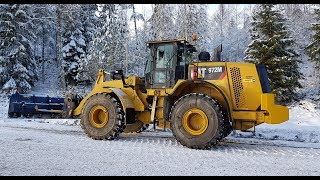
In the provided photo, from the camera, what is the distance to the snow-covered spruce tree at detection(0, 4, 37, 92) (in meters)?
25.9

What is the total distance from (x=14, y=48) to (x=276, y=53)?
18486 mm

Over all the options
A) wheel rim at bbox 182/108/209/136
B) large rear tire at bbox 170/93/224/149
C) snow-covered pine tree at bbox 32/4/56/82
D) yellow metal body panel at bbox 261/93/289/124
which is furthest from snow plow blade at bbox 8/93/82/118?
snow-covered pine tree at bbox 32/4/56/82

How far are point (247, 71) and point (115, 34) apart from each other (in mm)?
18730

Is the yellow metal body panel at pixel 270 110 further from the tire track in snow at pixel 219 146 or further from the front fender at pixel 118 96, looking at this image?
the front fender at pixel 118 96

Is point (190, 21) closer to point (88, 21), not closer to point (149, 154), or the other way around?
point (88, 21)

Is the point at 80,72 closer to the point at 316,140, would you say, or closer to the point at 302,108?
the point at 302,108

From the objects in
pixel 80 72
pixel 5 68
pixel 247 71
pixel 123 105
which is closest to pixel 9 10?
pixel 5 68

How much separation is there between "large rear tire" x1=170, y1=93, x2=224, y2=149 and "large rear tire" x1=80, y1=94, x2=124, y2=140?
1.57m

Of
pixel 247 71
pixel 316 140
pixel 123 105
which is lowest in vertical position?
pixel 316 140

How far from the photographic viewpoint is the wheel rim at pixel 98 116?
9617 mm

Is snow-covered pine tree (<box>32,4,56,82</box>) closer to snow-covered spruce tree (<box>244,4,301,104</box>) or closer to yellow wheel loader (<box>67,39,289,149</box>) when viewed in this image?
snow-covered spruce tree (<box>244,4,301,104</box>)

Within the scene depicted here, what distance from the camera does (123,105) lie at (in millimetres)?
9398

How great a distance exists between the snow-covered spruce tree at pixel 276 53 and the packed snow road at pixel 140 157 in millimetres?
11295

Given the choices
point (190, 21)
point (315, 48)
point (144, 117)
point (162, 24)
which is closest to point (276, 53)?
point (315, 48)
